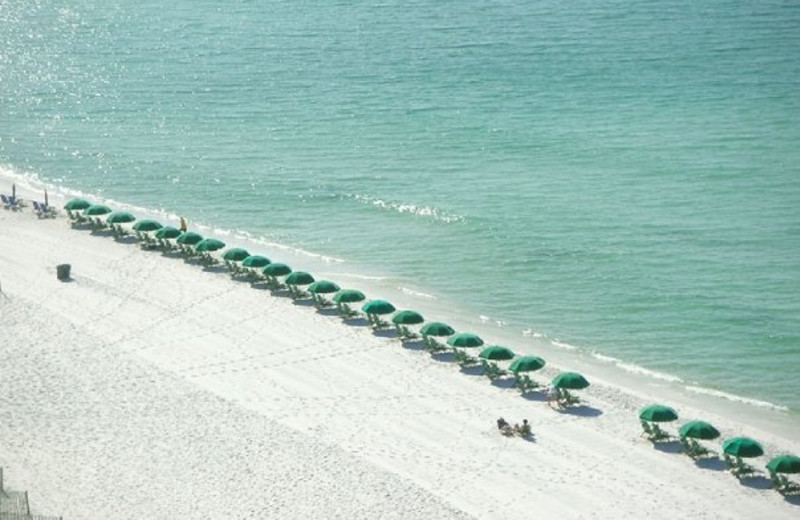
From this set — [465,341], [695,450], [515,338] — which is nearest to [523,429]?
[695,450]

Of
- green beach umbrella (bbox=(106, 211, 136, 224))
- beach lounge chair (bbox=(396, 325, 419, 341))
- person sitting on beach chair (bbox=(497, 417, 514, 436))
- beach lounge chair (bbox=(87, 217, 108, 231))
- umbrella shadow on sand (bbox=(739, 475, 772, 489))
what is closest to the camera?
umbrella shadow on sand (bbox=(739, 475, 772, 489))

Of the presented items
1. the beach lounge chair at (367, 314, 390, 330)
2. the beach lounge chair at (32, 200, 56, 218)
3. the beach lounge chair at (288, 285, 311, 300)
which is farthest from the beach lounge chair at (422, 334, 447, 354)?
the beach lounge chair at (32, 200, 56, 218)

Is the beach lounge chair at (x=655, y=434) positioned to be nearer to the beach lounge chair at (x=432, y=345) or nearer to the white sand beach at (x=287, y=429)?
the white sand beach at (x=287, y=429)

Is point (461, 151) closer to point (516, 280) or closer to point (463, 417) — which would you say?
point (516, 280)

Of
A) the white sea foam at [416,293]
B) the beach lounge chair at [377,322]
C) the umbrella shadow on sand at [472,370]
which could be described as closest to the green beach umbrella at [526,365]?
the umbrella shadow on sand at [472,370]

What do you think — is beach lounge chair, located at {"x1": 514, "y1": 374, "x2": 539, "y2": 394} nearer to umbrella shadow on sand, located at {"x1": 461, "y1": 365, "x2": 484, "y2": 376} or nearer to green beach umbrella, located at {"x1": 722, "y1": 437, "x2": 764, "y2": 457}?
umbrella shadow on sand, located at {"x1": 461, "y1": 365, "x2": 484, "y2": 376}

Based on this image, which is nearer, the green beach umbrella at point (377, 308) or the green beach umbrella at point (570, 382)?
the green beach umbrella at point (570, 382)

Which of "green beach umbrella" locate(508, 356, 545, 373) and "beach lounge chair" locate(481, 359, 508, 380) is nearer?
"green beach umbrella" locate(508, 356, 545, 373)

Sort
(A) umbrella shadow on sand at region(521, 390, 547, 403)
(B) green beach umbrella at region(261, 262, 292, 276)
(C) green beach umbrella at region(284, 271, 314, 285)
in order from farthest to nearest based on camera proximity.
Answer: (B) green beach umbrella at region(261, 262, 292, 276) < (C) green beach umbrella at region(284, 271, 314, 285) < (A) umbrella shadow on sand at region(521, 390, 547, 403)
